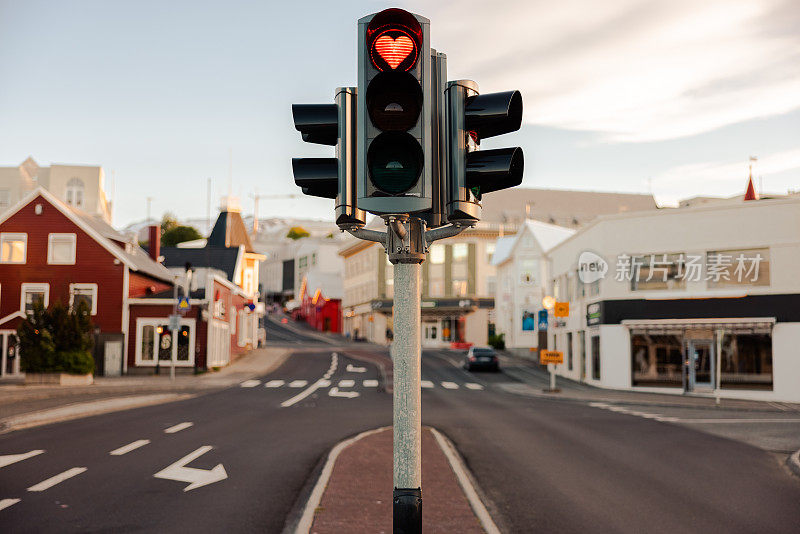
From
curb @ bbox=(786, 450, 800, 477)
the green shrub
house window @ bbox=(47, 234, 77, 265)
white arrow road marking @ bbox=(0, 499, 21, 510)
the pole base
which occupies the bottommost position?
curb @ bbox=(786, 450, 800, 477)

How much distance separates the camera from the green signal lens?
3.69 m

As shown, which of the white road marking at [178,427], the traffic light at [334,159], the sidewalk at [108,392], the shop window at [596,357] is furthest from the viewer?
the shop window at [596,357]

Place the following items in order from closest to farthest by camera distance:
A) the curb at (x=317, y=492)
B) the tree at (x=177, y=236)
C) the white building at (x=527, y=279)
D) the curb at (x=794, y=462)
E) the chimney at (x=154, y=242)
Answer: the curb at (x=317, y=492) → the curb at (x=794, y=462) → the chimney at (x=154, y=242) → the white building at (x=527, y=279) → the tree at (x=177, y=236)

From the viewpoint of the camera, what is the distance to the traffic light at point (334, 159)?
380 cm

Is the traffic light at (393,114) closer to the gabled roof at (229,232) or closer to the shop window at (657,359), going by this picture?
the shop window at (657,359)

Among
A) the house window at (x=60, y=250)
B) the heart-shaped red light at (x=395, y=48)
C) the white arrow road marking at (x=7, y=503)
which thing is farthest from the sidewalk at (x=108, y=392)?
the heart-shaped red light at (x=395, y=48)

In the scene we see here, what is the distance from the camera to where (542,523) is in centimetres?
912

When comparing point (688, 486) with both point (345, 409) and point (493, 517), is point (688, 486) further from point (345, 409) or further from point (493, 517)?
point (345, 409)

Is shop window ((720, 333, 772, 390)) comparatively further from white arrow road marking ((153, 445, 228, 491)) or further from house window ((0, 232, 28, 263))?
house window ((0, 232, 28, 263))

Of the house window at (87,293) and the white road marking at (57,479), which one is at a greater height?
the house window at (87,293)

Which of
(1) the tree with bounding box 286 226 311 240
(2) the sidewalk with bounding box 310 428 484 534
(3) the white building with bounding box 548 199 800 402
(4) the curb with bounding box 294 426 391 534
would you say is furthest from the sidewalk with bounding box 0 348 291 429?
(1) the tree with bounding box 286 226 311 240

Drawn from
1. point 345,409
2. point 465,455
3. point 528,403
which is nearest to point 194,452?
point 465,455

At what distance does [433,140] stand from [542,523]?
662cm

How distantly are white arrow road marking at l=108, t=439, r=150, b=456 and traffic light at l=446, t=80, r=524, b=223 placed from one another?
11.8 m
